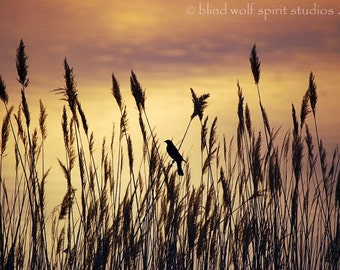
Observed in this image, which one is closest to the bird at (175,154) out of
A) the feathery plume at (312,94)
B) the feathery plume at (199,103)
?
the feathery plume at (199,103)

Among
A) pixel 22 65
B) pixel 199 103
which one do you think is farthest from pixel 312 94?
pixel 22 65

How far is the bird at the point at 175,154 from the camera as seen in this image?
5150 millimetres

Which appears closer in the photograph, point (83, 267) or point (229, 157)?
point (83, 267)

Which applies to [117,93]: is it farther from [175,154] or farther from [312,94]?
[312,94]

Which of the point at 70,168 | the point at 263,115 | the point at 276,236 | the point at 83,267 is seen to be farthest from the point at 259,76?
the point at 83,267

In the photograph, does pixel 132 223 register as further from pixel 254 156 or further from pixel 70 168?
pixel 254 156

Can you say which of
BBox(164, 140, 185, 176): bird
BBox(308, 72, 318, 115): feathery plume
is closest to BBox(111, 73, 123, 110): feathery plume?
BBox(164, 140, 185, 176): bird

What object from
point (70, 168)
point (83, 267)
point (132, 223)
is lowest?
point (83, 267)

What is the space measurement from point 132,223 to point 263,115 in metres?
1.38

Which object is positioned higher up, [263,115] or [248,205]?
[263,115]

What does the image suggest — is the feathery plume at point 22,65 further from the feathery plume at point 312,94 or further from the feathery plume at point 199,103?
the feathery plume at point 312,94

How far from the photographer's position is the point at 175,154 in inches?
207

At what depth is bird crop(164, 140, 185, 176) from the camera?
16.9 feet

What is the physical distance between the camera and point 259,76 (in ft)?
18.0
